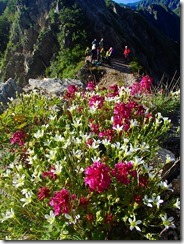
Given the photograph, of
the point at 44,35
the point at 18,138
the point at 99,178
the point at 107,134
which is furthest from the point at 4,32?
the point at 99,178

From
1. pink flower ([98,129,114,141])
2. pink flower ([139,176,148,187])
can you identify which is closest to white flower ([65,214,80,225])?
pink flower ([139,176,148,187])

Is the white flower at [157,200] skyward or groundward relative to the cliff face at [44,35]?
skyward

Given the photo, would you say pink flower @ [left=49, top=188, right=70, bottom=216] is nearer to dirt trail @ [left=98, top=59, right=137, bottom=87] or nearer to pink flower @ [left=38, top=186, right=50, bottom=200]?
pink flower @ [left=38, top=186, right=50, bottom=200]

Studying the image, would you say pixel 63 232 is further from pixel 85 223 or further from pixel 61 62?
pixel 61 62

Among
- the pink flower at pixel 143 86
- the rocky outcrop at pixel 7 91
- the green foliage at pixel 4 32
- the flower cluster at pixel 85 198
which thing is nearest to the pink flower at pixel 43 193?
the flower cluster at pixel 85 198

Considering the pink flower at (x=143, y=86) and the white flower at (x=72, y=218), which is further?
the pink flower at (x=143, y=86)

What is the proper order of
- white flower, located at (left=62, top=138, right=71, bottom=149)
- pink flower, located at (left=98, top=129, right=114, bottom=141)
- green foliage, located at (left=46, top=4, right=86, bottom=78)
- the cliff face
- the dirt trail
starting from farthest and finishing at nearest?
the cliff face < green foliage, located at (left=46, top=4, right=86, bottom=78) < the dirt trail < pink flower, located at (left=98, top=129, right=114, bottom=141) < white flower, located at (left=62, top=138, right=71, bottom=149)

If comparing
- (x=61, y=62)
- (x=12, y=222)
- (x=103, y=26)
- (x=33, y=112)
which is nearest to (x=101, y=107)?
(x=33, y=112)

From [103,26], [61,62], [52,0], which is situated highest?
[52,0]

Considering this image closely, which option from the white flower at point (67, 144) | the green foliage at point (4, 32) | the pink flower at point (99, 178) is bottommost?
the green foliage at point (4, 32)

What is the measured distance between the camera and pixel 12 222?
3.09 metres

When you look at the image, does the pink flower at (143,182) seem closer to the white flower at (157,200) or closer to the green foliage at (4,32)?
the white flower at (157,200)

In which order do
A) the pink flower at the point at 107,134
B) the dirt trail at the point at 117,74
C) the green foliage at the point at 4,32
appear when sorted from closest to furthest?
the pink flower at the point at 107,134, the dirt trail at the point at 117,74, the green foliage at the point at 4,32

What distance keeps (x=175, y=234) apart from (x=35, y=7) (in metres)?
45.2
